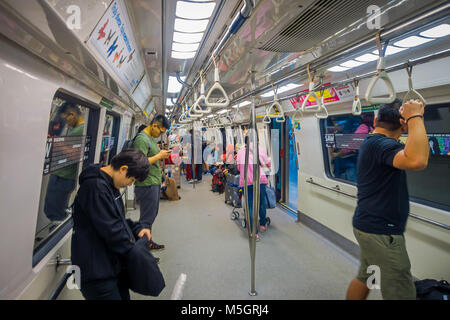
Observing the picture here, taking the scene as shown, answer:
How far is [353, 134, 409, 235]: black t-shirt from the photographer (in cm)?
164

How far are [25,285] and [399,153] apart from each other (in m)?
2.68

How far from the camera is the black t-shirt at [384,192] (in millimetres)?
1638

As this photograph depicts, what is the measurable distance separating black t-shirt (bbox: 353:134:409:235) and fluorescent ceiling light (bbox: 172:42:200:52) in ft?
6.40

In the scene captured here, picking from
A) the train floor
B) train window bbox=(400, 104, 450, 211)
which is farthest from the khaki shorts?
train window bbox=(400, 104, 450, 211)

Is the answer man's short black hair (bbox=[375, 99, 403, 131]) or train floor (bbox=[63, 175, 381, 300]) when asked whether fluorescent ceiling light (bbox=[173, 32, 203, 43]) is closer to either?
man's short black hair (bbox=[375, 99, 403, 131])

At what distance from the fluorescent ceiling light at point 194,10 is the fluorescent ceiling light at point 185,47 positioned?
0.57m

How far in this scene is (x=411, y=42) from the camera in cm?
203

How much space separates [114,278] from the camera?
1.48m

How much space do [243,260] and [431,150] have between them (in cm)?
283

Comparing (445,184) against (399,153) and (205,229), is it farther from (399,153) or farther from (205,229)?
(205,229)

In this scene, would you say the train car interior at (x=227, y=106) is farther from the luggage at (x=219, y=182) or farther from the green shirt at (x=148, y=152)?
the luggage at (x=219, y=182)

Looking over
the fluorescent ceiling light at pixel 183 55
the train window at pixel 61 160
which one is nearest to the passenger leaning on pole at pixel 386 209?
the fluorescent ceiling light at pixel 183 55

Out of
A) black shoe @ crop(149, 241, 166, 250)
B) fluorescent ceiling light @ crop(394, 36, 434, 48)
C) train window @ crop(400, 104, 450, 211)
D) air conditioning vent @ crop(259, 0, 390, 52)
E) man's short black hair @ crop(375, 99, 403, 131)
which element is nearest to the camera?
air conditioning vent @ crop(259, 0, 390, 52)

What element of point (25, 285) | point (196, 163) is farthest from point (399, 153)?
point (196, 163)
